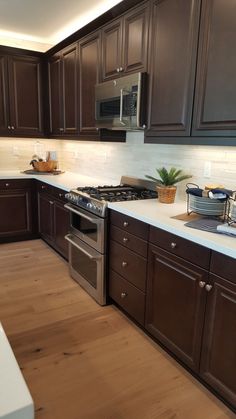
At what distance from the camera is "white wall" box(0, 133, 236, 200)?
2125mm

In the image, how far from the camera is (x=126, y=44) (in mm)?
2453

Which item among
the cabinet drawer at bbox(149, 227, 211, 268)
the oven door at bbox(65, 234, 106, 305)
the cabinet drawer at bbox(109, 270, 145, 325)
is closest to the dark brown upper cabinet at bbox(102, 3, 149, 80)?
the cabinet drawer at bbox(149, 227, 211, 268)

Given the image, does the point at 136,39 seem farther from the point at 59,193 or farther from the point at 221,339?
the point at 221,339

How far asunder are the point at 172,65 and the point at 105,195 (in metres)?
1.10

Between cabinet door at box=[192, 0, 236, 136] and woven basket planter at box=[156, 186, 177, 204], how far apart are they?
547 millimetres

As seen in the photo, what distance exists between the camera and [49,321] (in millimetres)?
2336

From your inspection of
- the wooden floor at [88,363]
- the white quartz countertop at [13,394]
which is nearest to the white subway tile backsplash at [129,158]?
the wooden floor at [88,363]

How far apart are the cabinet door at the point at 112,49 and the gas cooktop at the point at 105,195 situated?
99cm

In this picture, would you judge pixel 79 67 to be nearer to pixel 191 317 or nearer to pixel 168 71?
pixel 168 71

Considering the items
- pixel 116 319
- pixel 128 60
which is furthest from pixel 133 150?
pixel 116 319

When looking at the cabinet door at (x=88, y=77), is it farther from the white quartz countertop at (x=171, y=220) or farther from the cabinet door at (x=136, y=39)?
the white quartz countertop at (x=171, y=220)

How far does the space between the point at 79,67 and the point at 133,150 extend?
110cm

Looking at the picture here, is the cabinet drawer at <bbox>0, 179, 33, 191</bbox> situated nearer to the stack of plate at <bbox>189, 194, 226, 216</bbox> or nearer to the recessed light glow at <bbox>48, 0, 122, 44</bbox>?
the recessed light glow at <bbox>48, 0, 122, 44</bbox>

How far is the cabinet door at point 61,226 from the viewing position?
3236 mm
